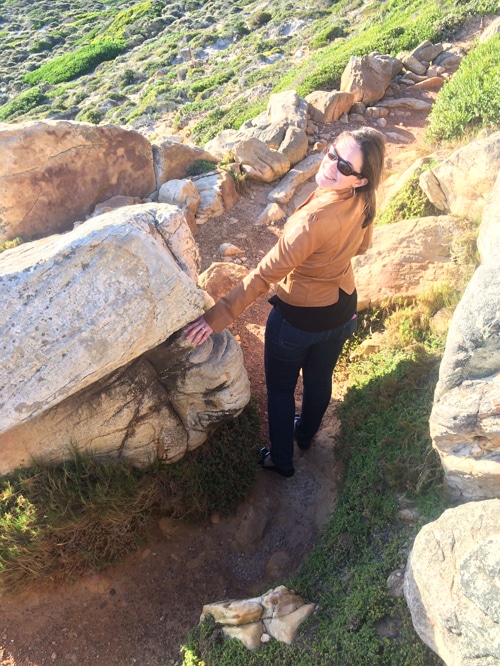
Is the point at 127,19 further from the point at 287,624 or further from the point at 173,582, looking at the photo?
the point at 287,624

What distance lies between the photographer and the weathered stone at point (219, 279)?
6.82 m

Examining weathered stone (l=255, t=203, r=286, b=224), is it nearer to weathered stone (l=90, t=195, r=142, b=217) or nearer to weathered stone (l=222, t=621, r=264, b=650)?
weathered stone (l=90, t=195, r=142, b=217)

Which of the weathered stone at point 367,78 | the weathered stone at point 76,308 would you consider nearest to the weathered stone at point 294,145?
the weathered stone at point 367,78

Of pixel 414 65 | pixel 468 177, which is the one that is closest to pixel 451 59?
pixel 414 65

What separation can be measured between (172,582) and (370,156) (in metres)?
3.99

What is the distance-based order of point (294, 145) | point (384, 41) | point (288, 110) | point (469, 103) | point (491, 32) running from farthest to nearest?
point (384, 41) < point (491, 32) < point (288, 110) < point (294, 145) < point (469, 103)

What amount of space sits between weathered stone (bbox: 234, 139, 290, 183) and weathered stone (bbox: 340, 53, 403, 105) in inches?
126

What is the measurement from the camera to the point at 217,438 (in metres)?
5.04

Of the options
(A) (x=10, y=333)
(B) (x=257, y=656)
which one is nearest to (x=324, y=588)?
(B) (x=257, y=656)

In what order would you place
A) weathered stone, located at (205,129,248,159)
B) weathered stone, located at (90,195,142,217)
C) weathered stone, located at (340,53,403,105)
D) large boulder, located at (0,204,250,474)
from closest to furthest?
large boulder, located at (0,204,250,474), weathered stone, located at (90,195,142,217), weathered stone, located at (205,129,248,159), weathered stone, located at (340,53,403,105)

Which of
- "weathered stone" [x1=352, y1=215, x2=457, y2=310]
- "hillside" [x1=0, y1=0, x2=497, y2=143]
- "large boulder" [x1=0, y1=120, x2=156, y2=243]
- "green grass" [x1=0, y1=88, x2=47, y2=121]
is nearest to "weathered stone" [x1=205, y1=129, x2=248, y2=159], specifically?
"large boulder" [x1=0, y1=120, x2=156, y2=243]

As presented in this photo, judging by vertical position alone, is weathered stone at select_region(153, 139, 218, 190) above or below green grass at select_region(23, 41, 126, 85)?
above

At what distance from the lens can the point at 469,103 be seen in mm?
8078

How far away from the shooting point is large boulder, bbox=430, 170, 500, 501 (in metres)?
3.37
